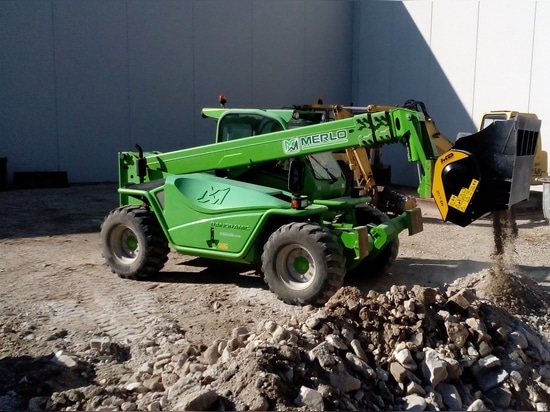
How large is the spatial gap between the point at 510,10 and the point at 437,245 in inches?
297

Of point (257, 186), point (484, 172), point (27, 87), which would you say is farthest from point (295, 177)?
point (27, 87)

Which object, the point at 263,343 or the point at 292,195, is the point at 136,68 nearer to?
the point at 292,195

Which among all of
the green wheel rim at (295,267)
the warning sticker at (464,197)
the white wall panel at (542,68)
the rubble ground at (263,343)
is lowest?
the rubble ground at (263,343)

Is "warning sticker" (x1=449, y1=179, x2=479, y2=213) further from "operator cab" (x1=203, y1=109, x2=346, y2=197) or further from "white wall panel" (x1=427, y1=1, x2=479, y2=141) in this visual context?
"white wall panel" (x1=427, y1=1, x2=479, y2=141)

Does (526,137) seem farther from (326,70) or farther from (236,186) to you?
(326,70)

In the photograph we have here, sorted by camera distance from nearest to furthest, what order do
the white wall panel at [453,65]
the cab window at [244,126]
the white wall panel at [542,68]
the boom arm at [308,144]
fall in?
the boom arm at [308,144]
the cab window at [244,126]
the white wall panel at [542,68]
the white wall panel at [453,65]

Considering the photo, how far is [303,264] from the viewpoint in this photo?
6.85 metres

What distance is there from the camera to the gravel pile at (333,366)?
4.39 metres

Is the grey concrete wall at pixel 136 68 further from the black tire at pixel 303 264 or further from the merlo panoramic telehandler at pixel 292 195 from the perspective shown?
the black tire at pixel 303 264

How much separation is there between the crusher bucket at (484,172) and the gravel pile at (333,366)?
81 cm

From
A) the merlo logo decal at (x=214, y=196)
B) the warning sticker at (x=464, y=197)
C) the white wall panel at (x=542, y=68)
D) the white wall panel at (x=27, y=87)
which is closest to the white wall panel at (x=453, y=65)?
the white wall panel at (x=542, y=68)

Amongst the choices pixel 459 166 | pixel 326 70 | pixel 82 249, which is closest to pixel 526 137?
pixel 459 166

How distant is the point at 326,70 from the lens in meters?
19.8

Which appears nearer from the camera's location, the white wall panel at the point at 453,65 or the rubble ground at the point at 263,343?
the rubble ground at the point at 263,343
